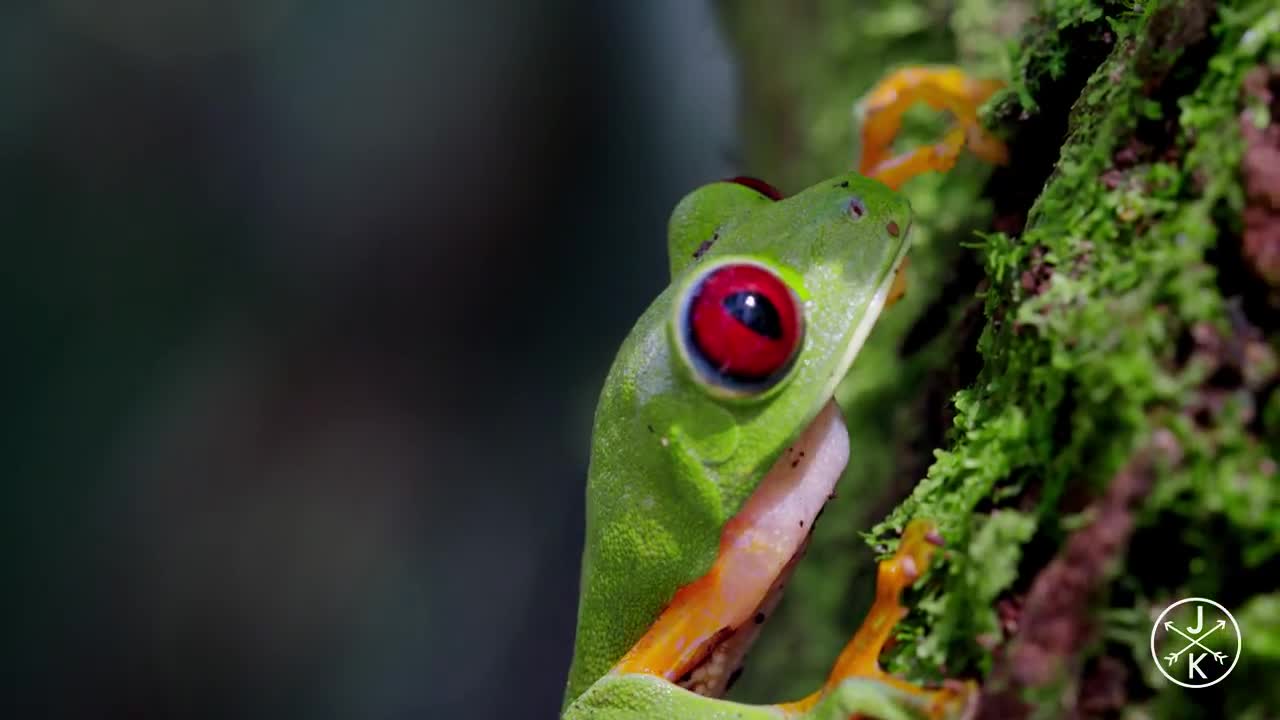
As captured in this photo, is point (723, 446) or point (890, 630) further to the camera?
point (723, 446)

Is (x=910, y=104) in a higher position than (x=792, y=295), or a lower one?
lower

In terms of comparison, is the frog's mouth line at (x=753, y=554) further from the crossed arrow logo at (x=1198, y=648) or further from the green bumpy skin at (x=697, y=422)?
the crossed arrow logo at (x=1198, y=648)

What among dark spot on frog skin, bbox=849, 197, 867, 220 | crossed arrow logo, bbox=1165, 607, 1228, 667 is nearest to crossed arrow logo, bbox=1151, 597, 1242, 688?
crossed arrow logo, bbox=1165, 607, 1228, 667

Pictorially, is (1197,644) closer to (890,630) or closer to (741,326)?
(890,630)

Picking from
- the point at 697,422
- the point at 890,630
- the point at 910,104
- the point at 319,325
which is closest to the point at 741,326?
the point at 697,422

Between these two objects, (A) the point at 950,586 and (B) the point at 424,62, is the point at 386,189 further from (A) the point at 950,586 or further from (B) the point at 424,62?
(A) the point at 950,586

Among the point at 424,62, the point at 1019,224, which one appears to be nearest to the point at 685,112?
the point at 424,62

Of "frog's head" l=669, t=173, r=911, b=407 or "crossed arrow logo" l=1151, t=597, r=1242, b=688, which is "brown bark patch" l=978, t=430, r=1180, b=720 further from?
"frog's head" l=669, t=173, r=911, b=407
